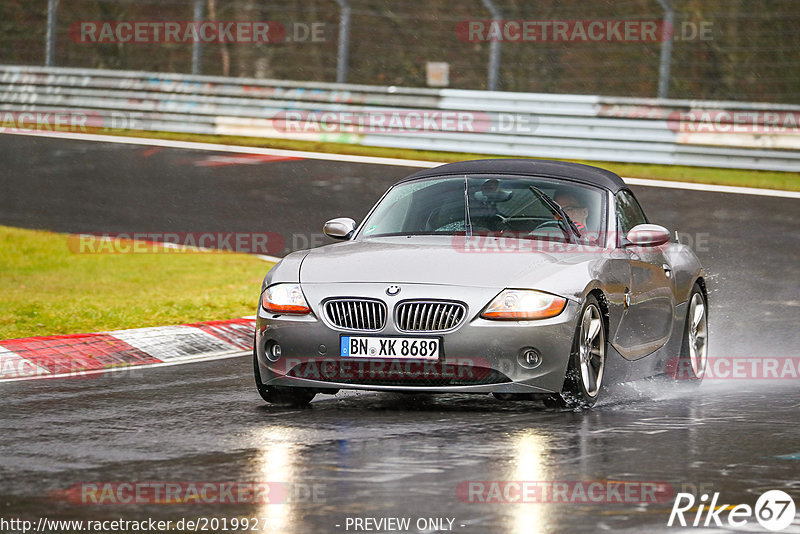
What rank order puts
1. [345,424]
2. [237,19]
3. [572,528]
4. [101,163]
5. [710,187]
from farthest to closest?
[237,19]
[101,163]
[710,187]
[345,424]
[572,528]

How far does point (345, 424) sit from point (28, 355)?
3.24m

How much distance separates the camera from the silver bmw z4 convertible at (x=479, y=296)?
27.3 feet

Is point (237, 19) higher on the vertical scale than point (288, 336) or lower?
higher

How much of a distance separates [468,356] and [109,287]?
318 inches

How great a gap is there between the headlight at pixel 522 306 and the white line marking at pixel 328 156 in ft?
43.8

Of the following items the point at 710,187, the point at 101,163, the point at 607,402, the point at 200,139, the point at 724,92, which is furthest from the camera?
the point at 724,92

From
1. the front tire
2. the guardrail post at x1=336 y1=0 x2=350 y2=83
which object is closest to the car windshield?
the front tire

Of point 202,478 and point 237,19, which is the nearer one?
point 202,478

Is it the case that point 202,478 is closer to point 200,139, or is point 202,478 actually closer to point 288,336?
point 288,336

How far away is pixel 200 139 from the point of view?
2858cm

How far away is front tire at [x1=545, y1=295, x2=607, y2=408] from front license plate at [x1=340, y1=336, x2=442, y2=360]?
0.77 m

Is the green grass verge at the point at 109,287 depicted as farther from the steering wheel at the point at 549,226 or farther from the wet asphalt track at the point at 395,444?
the steering wheel at the point at 549,226

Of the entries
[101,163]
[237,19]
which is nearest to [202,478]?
[101,163]

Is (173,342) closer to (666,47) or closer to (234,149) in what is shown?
(666,47)
